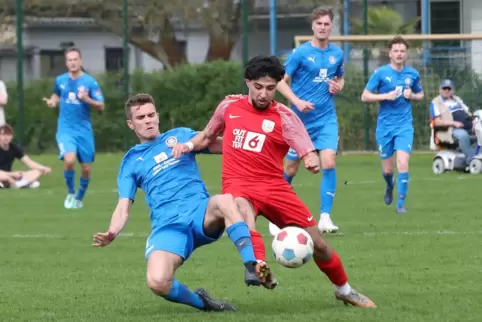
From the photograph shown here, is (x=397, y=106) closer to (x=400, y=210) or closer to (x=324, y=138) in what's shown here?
(x=400, y=210)

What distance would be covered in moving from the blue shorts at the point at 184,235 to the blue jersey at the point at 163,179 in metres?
0.05

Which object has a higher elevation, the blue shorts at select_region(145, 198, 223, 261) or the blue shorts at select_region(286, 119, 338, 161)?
the blue shorts at select_region(286, 119, 338, 161)

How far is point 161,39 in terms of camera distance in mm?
35062

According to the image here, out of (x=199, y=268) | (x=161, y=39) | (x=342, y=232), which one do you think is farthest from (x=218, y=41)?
(x=199, y=268)

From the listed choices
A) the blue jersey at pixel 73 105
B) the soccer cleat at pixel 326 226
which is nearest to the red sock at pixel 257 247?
the soccer cleat at pixel 326 226

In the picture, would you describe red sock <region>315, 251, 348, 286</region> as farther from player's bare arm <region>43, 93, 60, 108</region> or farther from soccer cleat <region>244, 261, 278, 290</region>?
player's bare arm <region>43, 93, 60, 108</region>

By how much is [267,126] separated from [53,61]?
35349mm

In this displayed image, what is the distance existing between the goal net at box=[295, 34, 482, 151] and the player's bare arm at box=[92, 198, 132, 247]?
15832mm

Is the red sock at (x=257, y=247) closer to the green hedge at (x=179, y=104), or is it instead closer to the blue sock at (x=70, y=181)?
the blue sock at (x=70, y=181)

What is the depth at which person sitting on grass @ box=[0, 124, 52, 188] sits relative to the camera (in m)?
18.8

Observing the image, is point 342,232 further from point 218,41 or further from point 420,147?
point 218,41

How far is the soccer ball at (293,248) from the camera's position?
23.3 ft

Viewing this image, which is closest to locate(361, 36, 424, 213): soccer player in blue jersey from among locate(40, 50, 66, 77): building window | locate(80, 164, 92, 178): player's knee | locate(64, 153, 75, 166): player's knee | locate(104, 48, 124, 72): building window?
locate(80, 164, 92, 178): player's knee

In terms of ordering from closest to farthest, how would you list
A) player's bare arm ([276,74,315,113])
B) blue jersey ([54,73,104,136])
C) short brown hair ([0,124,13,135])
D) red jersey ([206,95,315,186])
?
red jersey ([206,95,315,186]) → player's bare arm ([276,74,315,113]) → blue jersey ([54,73,104,136]) → short brown hair ([0,124,13,135])
